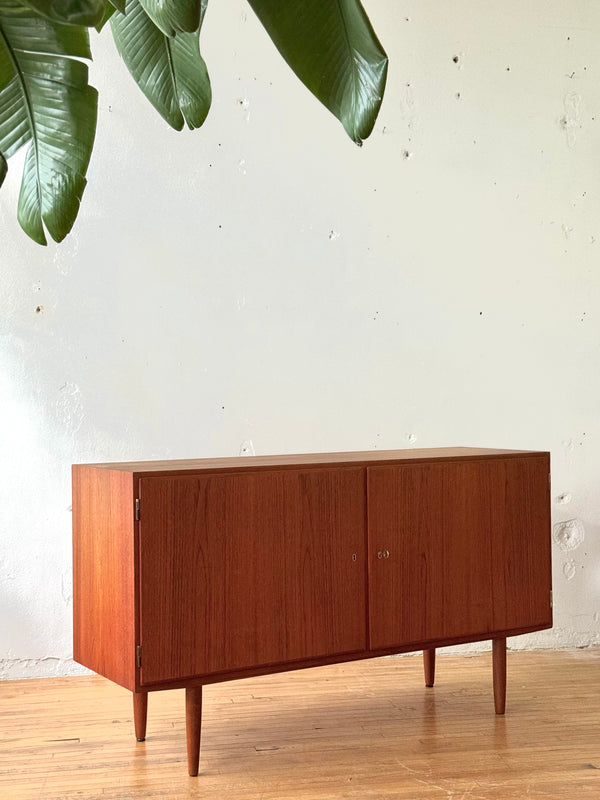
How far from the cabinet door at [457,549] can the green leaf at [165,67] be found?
6.02 feet

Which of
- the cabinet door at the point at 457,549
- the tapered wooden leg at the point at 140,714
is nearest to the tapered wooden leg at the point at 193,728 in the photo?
the tapered wooden leg at the point at 140,714

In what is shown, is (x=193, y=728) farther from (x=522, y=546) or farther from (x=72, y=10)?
(x=72, y=10)

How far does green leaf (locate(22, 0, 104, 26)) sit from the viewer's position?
21.7 inches

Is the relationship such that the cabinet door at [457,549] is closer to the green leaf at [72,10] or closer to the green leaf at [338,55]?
the green leaf at [338,55]

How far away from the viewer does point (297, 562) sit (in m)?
2.54

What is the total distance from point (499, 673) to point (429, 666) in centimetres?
39

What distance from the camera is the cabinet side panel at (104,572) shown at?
92.0 inches

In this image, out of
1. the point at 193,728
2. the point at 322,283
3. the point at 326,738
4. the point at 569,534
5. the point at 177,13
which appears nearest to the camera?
the point at 177,13

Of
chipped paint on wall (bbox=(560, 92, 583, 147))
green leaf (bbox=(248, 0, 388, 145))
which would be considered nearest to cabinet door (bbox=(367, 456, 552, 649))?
chipped paint on wall (bbox=(560, 92, 583, 147))

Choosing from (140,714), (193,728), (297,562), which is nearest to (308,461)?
(297,562)

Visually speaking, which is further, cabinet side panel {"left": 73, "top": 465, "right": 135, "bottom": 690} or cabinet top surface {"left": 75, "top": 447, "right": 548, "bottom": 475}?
cabinet top surface {"left": 75, "top": 447, "right": 548, "bottom": 475}

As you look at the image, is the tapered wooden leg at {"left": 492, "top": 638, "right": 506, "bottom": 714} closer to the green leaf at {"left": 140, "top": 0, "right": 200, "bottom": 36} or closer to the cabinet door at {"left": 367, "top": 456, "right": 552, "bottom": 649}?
the cabinet door at {"left": 367, "top": 456, "right": 552, "bottom": 649}

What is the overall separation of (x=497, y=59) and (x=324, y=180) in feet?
3.11

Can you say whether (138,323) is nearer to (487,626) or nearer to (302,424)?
(302,424)
